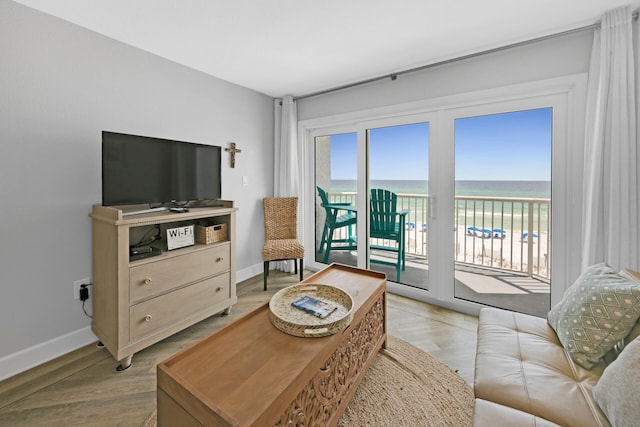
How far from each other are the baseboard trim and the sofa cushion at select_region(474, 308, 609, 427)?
2.60 meters

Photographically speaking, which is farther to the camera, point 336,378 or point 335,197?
point 335,197

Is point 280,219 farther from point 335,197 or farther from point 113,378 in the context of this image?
point 113,378

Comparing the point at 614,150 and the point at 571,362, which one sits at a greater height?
the point at 614,150

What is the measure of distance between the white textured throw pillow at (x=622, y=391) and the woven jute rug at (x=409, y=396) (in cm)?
67

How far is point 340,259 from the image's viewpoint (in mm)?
3646

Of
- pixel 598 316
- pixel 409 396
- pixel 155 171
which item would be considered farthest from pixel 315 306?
pixel 155 171

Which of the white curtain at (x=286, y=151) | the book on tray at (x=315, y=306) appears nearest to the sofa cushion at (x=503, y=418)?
the book on tray at (x=315, y=306)

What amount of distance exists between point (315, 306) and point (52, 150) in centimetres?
208

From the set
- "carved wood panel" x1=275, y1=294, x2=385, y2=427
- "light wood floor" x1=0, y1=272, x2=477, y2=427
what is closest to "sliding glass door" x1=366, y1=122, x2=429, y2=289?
"light wood floor" x1=0, y1=272, x2=477, y2=427

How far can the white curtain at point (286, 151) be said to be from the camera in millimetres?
3518

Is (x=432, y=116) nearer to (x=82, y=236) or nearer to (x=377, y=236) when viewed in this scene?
(x=377, y=236)

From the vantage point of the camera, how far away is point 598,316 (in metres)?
1.18

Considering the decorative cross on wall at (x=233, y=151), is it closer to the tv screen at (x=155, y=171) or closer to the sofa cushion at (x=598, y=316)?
the tv screen at (x=155, y=171)

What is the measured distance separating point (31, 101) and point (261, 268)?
8.47 ft
